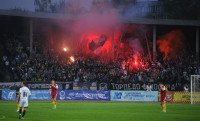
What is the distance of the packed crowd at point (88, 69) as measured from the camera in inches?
1586

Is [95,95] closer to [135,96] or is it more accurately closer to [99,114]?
[135,96]

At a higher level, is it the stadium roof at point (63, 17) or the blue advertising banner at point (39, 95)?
the stadium roof at point (63, 17)

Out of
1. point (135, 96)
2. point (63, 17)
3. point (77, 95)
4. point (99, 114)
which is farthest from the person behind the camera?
point (63, 17)

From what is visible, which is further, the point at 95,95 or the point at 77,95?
the point at 95,95

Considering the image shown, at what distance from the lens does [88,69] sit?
42.0 meters

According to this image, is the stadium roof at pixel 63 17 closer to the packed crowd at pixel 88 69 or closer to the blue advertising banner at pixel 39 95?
the packed crowd at pixel 88 69

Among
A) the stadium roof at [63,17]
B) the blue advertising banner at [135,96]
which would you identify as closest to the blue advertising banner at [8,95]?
the blue advertising banner at [135,96]

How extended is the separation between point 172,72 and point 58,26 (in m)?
19.9

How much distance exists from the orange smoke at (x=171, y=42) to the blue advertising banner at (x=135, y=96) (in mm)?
15106

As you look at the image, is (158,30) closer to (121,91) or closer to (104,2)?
(104,2)

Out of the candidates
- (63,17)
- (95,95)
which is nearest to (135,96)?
(95,95)

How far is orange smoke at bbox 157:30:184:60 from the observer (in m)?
51.4

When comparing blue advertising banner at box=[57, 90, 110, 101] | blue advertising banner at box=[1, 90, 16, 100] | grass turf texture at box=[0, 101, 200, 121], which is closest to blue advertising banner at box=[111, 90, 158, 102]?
blue advertising banner at box=[57, 90, 110, 101]

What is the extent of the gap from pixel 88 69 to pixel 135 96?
7829mm
